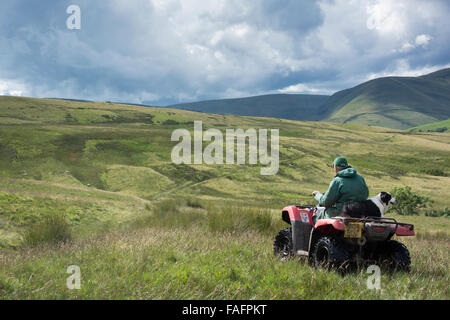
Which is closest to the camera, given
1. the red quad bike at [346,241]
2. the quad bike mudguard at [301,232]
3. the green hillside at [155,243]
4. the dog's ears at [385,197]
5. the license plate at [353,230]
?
the green hillside at [155,243]

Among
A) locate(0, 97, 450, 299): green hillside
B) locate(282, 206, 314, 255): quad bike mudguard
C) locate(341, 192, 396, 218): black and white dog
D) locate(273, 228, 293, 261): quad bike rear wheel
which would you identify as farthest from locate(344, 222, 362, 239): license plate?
locate(273, 228, 293, 261): quad bike rear wheel

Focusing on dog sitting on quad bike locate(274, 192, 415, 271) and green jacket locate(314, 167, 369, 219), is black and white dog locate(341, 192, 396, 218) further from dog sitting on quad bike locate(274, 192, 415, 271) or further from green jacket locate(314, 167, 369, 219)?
green jacket locate(314, 167, 369, 219)

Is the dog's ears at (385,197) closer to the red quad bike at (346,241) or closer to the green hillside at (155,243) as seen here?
the red quad bike at (346,241)

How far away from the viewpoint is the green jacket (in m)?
6.61

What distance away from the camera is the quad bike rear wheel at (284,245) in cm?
754

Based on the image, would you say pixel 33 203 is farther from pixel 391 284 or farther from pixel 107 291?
pixel 391 284

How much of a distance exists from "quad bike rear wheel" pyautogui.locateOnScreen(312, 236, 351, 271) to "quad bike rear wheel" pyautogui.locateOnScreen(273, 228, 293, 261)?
2.51 ft

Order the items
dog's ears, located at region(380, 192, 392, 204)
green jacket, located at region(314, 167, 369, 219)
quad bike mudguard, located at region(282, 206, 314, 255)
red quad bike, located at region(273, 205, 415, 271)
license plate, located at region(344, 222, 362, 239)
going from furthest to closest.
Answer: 1. quad bike mudguard, located at region(282, 206, 314, 255)
2. green jacket, located at region(314, 167, 369, 219)
3. dog's ears, located at region(380, 192, 392, 204)
4. red quad bike, located at region(273, 205, 415, 271)
5. license plate, located at region(344, 222, 362, 239)

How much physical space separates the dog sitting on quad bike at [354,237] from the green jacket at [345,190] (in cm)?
17

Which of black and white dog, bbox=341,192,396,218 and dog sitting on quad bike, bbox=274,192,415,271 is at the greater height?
black and white dog, bbox=341,192,396,218

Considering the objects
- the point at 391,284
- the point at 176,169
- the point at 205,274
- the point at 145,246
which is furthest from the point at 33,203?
the point at 176,169

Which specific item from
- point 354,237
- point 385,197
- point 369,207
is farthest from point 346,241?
point 385,197

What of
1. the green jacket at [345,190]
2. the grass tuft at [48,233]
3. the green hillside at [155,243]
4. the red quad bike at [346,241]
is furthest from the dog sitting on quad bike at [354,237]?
the grass tuft at [48,233]

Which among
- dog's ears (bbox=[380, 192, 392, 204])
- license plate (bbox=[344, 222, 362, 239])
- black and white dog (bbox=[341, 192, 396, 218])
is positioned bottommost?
license plate (bbox=[344, 222, 362, 239])
